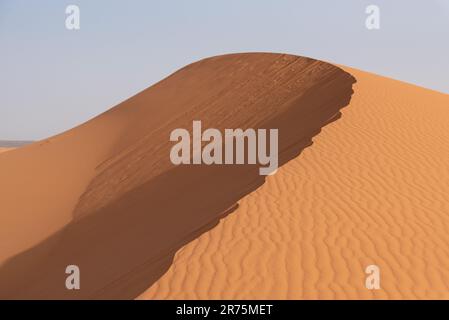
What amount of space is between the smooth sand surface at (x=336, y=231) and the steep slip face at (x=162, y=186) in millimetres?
560

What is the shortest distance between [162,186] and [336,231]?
615cm

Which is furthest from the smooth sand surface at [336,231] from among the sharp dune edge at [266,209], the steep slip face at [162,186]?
the steep slip face at [162,186]

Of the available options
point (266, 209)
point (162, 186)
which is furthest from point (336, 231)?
point (162, 186)

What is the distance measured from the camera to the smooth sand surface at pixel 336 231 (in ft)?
22.5

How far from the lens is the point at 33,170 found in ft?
69.4

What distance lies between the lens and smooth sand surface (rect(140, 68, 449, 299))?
22.5ft

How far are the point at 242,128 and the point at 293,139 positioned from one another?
4.51 meters

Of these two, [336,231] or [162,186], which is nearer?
[336,231]

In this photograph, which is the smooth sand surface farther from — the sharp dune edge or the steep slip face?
the steep slip face

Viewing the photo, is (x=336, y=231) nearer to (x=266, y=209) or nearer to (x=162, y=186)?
(x=266, y=209)

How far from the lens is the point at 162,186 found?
13.4 metres

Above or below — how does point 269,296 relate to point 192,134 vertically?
below
